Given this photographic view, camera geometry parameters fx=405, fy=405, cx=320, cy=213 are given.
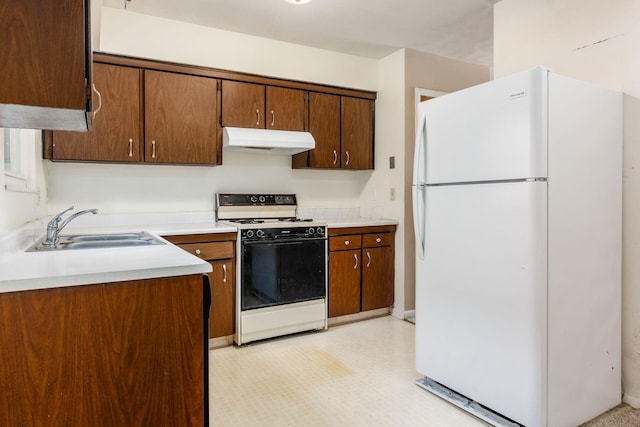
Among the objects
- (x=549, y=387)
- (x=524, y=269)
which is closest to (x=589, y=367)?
(x=549, y=387)

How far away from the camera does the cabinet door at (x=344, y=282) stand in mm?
3508

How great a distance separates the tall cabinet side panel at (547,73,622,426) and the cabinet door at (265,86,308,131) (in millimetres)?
2169

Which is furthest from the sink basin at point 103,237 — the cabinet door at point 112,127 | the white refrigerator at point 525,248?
the white refrigerator at point 525,248

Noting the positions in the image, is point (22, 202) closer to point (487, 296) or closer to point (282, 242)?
point (282, 242)

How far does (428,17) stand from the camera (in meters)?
3.11

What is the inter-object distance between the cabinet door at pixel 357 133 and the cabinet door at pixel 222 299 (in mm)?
1541

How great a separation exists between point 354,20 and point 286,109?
2.97 ft

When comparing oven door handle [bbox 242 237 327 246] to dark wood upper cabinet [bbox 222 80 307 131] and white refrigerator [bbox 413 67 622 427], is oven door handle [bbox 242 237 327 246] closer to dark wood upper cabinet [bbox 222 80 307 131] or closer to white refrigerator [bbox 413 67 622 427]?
dark wood upper cabinet [bbox 222 80 307 131]

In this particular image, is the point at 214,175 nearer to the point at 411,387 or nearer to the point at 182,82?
the point at 182,82

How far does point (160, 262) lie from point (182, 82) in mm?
2207

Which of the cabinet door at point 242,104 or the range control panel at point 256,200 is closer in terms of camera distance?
the cabinet door at point 242,104

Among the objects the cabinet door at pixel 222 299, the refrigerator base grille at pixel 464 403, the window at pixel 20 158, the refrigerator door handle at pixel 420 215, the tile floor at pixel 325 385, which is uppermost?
the window at pixel 20 158

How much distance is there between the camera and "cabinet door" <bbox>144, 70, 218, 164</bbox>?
9.93 feet

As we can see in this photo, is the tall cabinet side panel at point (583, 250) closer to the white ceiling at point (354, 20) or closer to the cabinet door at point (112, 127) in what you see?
the white ceiling at point (354, 20)
